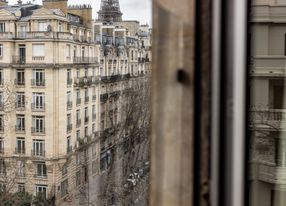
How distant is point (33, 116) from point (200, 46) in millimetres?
915

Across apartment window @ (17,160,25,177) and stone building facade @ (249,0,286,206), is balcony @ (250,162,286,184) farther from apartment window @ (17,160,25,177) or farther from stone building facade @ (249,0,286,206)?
apartment window @ (17,160,25,177)

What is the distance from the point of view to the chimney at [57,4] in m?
1.11

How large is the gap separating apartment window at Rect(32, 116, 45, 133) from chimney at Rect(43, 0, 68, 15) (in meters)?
0.31

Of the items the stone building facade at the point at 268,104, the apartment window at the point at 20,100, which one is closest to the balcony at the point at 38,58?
the apartment window at the point at 20,100

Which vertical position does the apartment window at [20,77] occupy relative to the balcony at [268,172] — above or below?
above

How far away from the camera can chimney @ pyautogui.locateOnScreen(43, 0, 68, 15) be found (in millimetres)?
1110

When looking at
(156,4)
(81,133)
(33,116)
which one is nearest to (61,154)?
(81,133)

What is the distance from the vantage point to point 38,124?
1.12 m

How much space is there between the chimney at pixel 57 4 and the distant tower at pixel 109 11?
5.8 inches

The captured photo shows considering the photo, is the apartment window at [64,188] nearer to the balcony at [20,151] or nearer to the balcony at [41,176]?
the balcony at [41,176]

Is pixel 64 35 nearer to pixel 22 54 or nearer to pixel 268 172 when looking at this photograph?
pixel 22 54

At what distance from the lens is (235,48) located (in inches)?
13.3

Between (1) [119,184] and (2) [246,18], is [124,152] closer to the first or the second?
(1) [119,184]

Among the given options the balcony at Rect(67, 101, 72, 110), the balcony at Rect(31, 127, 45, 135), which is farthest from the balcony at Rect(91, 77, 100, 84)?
the balcony at Rect(31, 127, 45, 135)
